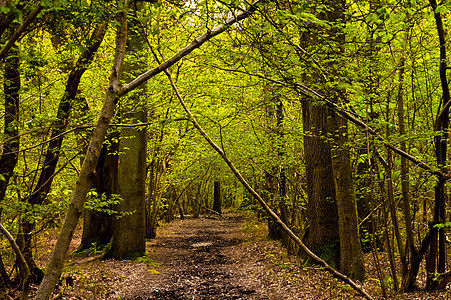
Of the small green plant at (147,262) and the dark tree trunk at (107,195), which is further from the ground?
the dark tree trunk at (107,195)

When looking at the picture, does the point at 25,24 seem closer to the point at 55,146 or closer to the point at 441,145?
the point at 55,146

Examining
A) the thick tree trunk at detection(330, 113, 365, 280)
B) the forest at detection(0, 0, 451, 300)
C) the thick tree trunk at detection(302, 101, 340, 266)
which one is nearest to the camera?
the forest at detection(0, 0, 451, 300)

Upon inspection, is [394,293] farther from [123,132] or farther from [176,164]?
[176,164]

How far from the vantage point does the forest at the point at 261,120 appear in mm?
3340

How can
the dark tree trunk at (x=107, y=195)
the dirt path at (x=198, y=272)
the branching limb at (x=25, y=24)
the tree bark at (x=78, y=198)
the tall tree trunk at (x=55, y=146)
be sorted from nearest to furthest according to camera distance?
1. the branching limb at (x=25, y=24)
2. the tree bark at (x=78, y=198)
3. the tall tree trunk at (x=55, y=146)
4. the dirt path at (x=198, y=272)
5. the dark tree trunk at (x=107, y=195)

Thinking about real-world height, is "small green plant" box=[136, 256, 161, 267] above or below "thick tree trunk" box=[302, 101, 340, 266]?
below

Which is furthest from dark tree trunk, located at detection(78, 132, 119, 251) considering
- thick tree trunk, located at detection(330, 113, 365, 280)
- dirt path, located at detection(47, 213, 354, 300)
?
thick tree trunk, located at detection(330, 113, 365, 280)

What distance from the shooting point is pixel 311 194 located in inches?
387

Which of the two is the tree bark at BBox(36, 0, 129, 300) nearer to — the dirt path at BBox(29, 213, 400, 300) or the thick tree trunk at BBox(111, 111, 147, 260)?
the dirt path at BBox(29, 213, 400, 300)

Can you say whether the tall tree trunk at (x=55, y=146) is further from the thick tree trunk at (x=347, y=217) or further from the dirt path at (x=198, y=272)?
the thick tree trunk at (x=347, y=217)

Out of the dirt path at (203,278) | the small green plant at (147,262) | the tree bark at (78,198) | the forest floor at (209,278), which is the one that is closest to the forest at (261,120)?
the tree bark at (78,198)

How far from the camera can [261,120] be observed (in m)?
14.8

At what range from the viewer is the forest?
11.0ft

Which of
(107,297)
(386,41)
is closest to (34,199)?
(107,297)
